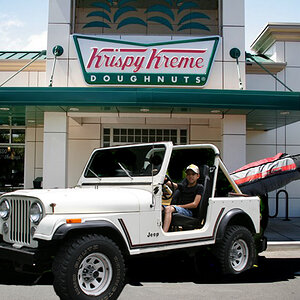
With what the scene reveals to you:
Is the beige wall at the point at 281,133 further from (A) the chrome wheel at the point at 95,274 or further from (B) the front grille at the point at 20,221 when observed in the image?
(B) the front grille at the point at 20,221

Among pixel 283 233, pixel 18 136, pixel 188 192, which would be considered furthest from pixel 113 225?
pixel 18 136

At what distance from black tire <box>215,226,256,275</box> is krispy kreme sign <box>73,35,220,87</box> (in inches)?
219

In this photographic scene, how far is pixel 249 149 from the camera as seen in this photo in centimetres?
1355

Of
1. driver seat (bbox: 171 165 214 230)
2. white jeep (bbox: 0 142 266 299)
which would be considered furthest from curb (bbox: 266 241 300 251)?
driver seat (bbox: 171 165 214 230)

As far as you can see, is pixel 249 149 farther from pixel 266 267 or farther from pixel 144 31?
pixel 266 267

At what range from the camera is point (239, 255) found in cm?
621

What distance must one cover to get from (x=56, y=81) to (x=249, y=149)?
6707 mm

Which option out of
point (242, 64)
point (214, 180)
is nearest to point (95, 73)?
point (242, 64)

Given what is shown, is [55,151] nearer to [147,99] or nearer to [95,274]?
[147,99]

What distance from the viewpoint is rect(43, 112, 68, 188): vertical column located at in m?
10.6

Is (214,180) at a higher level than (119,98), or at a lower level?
lower

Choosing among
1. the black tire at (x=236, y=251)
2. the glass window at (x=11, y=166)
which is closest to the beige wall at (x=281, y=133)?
the black tire at (x=236, y=251)

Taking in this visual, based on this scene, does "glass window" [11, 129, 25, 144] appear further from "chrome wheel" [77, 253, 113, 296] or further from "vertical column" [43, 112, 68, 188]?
"chrome wheel" [77, 253, 113, 296]

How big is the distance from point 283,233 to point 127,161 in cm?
571
